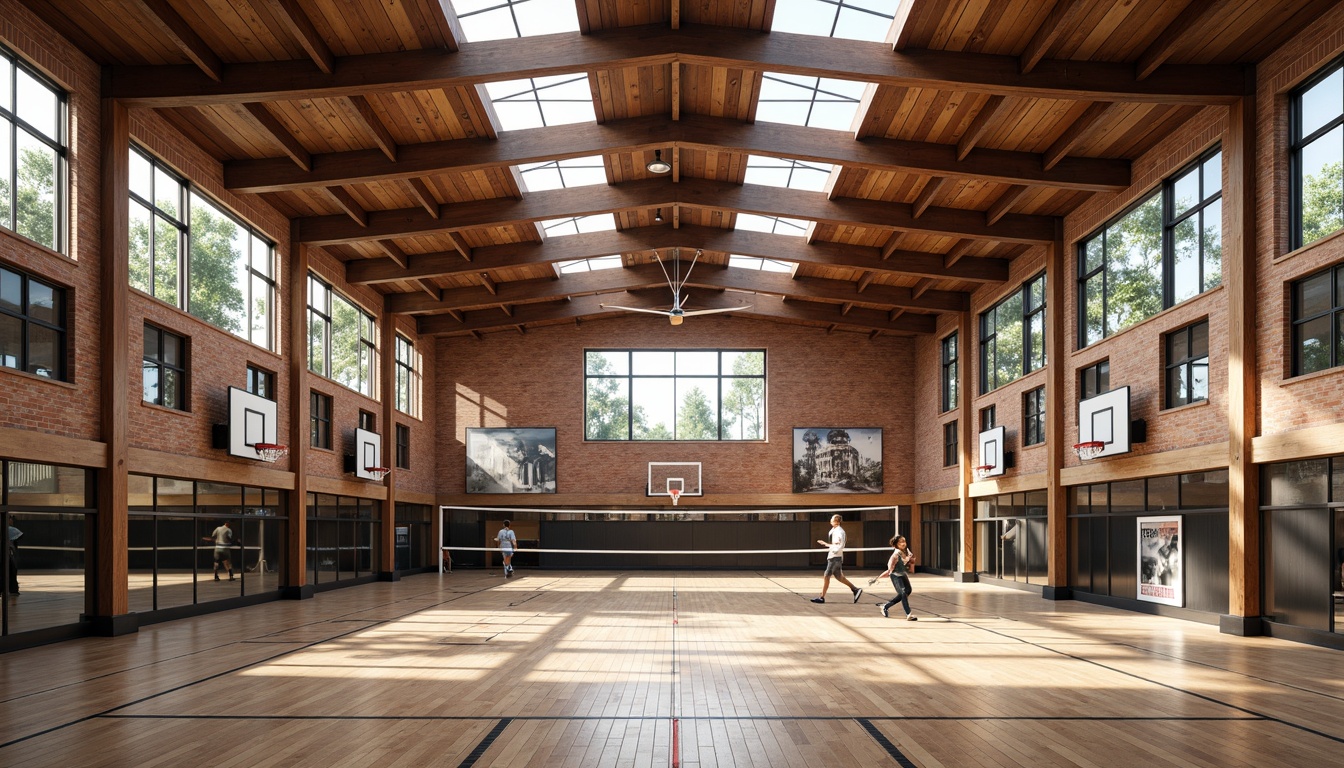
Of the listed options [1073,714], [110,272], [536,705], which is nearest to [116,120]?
[110,272]

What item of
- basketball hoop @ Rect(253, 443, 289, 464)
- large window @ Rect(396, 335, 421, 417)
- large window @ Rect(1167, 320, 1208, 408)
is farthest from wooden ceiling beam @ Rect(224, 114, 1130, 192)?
large window @ Rect(396, 335, 421, 417)

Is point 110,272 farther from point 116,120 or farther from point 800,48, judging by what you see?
point 800,48

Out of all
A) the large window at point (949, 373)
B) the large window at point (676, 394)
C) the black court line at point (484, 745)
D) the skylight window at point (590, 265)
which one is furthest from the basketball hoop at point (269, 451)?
the large window at point (949, 373)

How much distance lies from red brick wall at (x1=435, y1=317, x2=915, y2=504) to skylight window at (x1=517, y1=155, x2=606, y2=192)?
12.0 m

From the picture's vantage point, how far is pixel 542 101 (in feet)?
56.9

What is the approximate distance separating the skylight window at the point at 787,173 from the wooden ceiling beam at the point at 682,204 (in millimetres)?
137

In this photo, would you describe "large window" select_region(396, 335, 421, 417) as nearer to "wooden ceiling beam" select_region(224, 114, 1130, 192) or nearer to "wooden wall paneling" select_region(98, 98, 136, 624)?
"wooden ceiling beam" select_region(224, 114, 1130, 192)

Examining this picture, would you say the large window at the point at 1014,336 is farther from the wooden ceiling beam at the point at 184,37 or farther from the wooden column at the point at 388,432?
the wooden ceiling beam at the point at 184,37

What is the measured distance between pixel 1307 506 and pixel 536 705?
10632 millimetres

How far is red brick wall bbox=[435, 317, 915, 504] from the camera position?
107 ft

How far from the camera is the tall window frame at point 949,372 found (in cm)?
2931

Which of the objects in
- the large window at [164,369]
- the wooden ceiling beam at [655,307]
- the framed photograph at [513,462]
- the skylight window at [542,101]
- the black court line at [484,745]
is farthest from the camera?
the framed photograph at [513,462]

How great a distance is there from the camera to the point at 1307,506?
43.4 feet

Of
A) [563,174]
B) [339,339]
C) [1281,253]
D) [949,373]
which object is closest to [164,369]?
[339,339]
